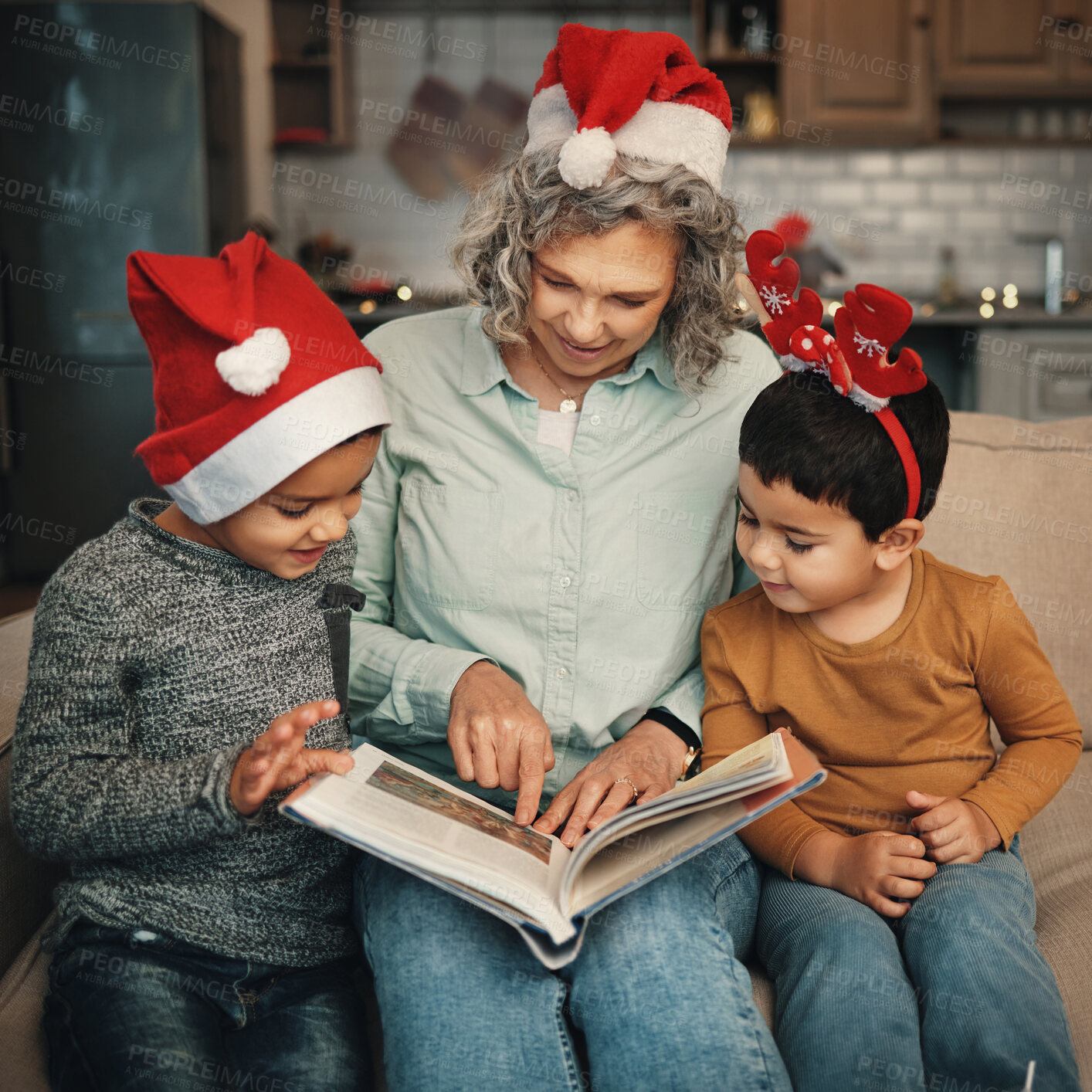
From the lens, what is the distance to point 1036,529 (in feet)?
5.10

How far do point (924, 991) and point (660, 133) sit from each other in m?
0.98

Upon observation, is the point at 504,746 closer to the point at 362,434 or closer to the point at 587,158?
the point at 362,434

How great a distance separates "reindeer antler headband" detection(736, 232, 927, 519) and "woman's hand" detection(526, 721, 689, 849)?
1.31 ft

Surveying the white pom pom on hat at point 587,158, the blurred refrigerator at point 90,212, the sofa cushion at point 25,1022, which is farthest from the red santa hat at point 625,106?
the blurred refrigerator at point 90,212

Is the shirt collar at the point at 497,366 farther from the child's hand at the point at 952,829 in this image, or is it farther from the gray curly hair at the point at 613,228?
the child's hand at the point at 952,829

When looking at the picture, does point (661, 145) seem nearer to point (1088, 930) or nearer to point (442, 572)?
point (442, 572)

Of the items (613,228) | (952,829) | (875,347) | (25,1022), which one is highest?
(613,228)

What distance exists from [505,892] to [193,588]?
0.47m

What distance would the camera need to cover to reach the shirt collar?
1340mm

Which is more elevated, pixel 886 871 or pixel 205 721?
pixel 205 721

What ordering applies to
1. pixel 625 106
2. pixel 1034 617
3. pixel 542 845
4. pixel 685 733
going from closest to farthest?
pixel 542 845 < pixel 625 106 < pixel 685 733 < pixel 1034 617

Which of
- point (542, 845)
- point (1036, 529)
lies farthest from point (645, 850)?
point (1036, 529)

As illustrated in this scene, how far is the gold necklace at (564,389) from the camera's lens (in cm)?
135

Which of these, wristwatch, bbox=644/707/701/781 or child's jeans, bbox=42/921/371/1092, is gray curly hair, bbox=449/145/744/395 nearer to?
wristwatch, bbox=644/707/701/781
